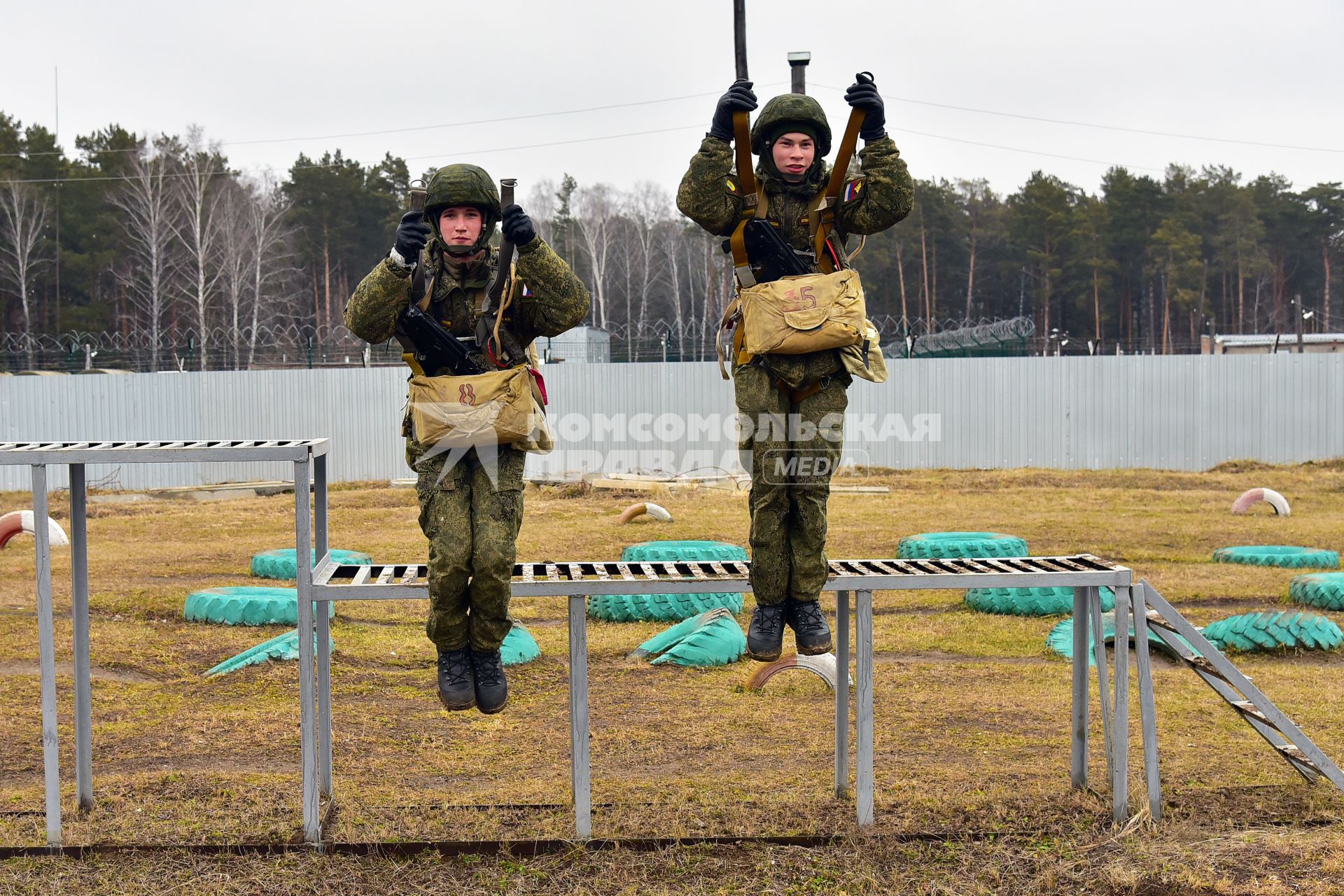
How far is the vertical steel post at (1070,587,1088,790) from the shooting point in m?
5.82

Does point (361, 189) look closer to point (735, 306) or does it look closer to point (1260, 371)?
point (1260, 371)

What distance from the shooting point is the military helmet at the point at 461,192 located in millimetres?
4637

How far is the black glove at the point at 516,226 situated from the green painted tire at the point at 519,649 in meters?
4.53

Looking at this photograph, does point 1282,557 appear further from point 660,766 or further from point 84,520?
point 84,520

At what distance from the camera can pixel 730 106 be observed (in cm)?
453

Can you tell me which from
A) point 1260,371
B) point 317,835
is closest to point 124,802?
point 317,835

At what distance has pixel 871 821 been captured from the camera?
17.7 ft

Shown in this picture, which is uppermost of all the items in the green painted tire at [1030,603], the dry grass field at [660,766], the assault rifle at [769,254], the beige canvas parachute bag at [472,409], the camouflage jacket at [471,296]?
the assault rifle at [769,254]

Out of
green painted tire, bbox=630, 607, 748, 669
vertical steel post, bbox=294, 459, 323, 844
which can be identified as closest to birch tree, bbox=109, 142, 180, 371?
green painted tire, bbox=630, 607, 748, 669

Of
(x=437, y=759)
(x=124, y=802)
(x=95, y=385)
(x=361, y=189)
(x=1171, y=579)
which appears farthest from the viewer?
(x=361, y=189)

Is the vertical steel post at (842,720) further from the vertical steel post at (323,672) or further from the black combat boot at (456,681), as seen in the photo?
the vertical steel post at (323,672)

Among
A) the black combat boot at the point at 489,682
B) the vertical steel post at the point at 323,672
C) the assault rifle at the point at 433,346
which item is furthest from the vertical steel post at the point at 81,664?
the black combat boot at the point at 489,682

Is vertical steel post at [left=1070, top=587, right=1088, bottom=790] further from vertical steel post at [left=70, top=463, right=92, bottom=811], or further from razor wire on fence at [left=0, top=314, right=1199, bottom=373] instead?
razor wire on fence at [left=0, top=314, right=1199, bottom=373]

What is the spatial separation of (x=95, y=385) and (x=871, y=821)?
20.9m
